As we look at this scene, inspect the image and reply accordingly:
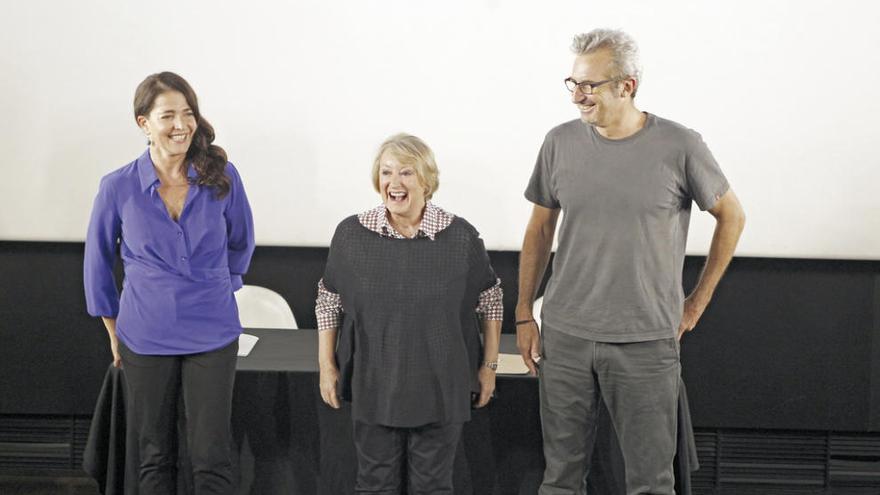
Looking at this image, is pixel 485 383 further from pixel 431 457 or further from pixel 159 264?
pixel 159 264

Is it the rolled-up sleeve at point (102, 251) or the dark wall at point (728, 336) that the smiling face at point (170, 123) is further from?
the dark wall at point (728, 336)

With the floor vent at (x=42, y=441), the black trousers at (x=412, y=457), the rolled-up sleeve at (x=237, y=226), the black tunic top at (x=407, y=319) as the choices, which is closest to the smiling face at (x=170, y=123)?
the rolled-up sleeve at (x=237, y=226)

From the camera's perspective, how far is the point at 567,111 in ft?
12.2

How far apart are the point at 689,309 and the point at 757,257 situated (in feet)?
4.61

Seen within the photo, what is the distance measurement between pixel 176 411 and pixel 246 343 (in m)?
0.52

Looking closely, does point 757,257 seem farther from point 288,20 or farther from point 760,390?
point 288,20

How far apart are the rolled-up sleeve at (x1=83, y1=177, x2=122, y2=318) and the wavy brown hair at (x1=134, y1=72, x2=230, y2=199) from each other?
0.22 metres

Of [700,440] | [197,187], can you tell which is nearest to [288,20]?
[197,187]

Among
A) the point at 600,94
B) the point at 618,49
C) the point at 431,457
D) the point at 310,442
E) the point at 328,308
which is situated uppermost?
the point at 618,49

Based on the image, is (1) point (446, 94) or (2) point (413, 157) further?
(1) point (446, 94)

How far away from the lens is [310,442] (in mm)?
2836

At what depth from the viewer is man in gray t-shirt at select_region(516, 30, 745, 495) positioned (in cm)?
231

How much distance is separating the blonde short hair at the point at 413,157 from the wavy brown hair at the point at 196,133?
1.38ft

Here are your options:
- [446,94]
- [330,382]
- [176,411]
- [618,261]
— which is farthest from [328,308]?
[446,94]
